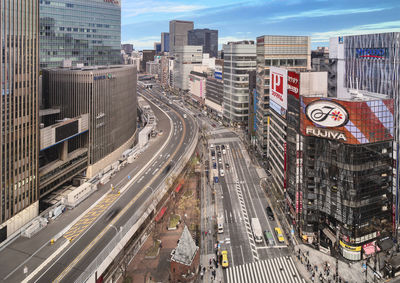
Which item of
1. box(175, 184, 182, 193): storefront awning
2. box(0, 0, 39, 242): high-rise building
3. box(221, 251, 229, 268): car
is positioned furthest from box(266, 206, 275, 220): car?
box(0, 0, 39, 242): high-rise building

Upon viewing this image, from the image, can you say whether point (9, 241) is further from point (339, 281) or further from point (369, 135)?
point (369, 135)

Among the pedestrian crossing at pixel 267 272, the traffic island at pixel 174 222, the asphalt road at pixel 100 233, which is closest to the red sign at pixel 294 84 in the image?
the pedestrian crossing at pixel 267 272

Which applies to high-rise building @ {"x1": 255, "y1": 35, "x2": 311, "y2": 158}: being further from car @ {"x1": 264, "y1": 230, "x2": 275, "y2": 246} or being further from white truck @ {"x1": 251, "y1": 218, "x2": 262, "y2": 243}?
car @ {"x1": 264, "y1": 230, "x2": 275, "y2": 246}

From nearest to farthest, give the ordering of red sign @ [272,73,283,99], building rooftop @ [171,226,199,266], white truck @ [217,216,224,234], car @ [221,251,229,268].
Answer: building rooftop @ [171,226,199,266]
car @ [221,251,229,268]
white truck @ [217,216,224,234]
red sign @ [272,73,283,99]

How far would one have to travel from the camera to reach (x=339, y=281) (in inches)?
2606

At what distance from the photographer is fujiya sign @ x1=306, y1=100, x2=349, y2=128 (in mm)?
72000

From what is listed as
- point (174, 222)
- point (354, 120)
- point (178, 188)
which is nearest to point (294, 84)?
point (354, 120)

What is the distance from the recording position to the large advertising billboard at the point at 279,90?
9489 cm

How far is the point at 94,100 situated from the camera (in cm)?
10894

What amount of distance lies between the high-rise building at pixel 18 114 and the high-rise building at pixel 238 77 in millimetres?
117160

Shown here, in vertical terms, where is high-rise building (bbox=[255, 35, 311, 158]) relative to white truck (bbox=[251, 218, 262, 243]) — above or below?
above

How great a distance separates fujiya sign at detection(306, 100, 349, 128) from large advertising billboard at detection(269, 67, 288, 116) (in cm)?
1701

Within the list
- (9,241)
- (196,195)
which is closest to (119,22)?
(196,195)

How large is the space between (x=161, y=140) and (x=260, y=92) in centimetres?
5176
